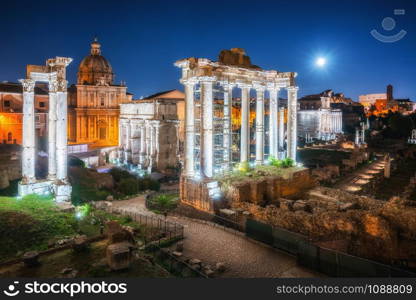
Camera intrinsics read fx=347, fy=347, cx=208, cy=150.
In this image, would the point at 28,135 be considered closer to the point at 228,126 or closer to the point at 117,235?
the point at 117,235

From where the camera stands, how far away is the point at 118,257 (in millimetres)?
11516

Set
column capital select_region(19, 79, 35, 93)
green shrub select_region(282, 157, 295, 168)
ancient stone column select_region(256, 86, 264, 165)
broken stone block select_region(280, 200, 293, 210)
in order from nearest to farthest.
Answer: broken stone block select_region(280, 200, 293, 210) → column capital select_region(19, 79, 35, 93) → ancient stone column select_region(256, 86, 264, 165) → green shrub select_region(282, 157, 295, 168)

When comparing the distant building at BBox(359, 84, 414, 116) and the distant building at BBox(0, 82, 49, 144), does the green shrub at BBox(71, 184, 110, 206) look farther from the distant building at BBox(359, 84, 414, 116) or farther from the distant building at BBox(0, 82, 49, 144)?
the distant building at BBox(359, 84, 414, 116)

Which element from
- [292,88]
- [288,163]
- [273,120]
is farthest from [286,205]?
[292,88]

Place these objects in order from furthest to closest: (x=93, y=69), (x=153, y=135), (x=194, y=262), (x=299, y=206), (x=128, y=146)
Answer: (x=93, y=69), (x=128, y=146), (x=153, y=135), (x=299, y=206), (x=194, y=262)

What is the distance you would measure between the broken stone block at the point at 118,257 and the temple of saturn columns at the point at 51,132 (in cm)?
1094

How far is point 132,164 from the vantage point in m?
44.9

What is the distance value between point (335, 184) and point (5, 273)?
3238cm

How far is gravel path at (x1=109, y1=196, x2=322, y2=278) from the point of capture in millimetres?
12344

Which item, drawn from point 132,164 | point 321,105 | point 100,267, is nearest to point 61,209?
point 100,267

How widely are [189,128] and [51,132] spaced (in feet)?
28.4

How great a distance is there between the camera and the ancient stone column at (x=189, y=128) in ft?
67.7

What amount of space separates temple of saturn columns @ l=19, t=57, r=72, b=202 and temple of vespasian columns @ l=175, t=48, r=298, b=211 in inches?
288

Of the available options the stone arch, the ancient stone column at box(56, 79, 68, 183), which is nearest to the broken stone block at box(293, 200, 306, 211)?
the ancient stone column at box(56, 79, 68, 183)
